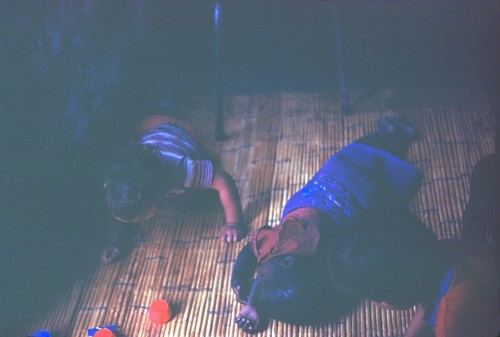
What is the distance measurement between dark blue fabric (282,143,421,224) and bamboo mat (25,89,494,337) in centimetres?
7

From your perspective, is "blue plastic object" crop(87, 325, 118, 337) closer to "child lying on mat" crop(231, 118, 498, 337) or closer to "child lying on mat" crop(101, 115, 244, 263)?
"child lying on mat" crop(101, 115, 244, 263)

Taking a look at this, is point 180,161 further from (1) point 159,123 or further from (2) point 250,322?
(2) point 250,322

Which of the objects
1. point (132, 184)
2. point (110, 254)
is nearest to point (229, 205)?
point (132, 184)

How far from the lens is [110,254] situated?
1.65m

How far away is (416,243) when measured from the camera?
1284 millimetres

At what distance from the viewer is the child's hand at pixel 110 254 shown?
1.65 meters

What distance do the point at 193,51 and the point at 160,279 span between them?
45.2 inches

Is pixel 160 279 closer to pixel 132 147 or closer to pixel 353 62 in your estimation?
pixel 132 147

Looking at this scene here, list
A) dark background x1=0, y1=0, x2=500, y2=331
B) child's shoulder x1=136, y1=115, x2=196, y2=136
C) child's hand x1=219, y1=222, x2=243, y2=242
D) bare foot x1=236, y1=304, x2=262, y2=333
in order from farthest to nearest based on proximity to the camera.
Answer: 1. child's shoulder x1=136, y1=115, x2=196, y2=136
2. child's hand x1=219, y1=222, x2=243, y2=242
3. dark background x1=0, y1=0, x2=500, y2=331
4. bare foot x1=236, y1=304, x2=262, y2=333

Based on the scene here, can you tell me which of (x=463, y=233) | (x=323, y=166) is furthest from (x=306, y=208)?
(x=463, y=233)

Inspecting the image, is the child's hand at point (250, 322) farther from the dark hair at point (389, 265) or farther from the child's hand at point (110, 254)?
the child's hand at point (110, 254)

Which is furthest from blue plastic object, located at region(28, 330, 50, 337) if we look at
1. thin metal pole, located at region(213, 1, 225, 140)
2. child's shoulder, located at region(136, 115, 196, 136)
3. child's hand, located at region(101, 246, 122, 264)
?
thin metal pole, located at region(213, 1, 225, 140)

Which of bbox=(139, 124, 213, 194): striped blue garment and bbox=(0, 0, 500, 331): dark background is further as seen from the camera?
bbox=(139, 124, 213, 194): striped blue garment

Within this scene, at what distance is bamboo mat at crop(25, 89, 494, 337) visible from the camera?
146 cm
